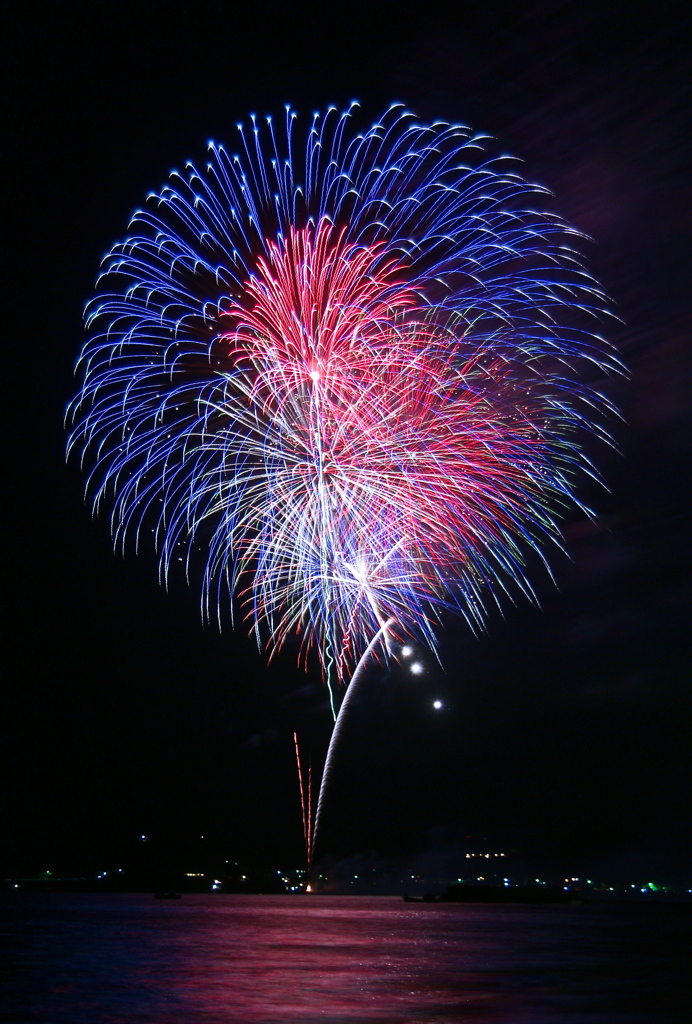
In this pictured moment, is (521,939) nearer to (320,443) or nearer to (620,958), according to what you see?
(620,958)

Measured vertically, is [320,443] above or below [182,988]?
above

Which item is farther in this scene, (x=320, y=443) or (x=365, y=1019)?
(x=320, y=443)

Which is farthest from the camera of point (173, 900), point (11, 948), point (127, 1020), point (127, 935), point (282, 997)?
point (173, 900)

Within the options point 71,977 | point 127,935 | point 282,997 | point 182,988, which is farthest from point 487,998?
point 127,935

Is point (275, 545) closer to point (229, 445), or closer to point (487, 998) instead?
point (229, 445)

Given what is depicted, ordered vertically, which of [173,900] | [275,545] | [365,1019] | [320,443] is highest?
[320,443]

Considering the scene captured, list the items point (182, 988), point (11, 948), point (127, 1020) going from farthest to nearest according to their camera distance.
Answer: point (11, 948), point (182, 988), point (127, 1020)
